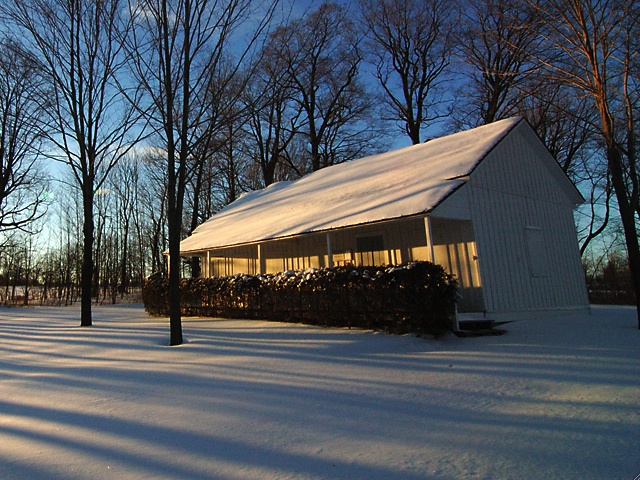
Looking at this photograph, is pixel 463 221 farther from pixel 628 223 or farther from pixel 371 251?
pixel 628 223

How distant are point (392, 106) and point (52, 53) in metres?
20.7

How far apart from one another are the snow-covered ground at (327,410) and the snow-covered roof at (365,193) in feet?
12.5

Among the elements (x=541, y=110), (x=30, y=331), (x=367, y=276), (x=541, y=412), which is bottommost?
(x=541, y=412)

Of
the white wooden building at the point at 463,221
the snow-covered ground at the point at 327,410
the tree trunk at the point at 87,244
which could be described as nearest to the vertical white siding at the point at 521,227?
the white wooden building at the point at 463,221

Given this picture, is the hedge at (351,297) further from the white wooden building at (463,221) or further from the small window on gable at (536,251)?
the small window on gable at (536,251)

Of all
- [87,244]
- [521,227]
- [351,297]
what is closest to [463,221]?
[521,227]

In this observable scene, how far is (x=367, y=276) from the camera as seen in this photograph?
9.41 metres

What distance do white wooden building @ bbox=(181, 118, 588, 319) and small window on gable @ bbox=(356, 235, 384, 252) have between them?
31 mm

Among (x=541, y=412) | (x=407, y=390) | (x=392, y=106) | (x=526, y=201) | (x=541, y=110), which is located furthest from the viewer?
(x=392, y=106)

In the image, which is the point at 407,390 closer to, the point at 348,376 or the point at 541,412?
the point at 348,376

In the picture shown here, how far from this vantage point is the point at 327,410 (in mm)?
4500

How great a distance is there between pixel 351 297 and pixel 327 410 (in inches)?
209

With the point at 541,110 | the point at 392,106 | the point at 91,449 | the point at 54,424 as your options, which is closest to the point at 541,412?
the point at 91,449

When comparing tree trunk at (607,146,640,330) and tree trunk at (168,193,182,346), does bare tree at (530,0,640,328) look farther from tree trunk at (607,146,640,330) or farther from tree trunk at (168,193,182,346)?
tree trunk at (168,193,182,346)
